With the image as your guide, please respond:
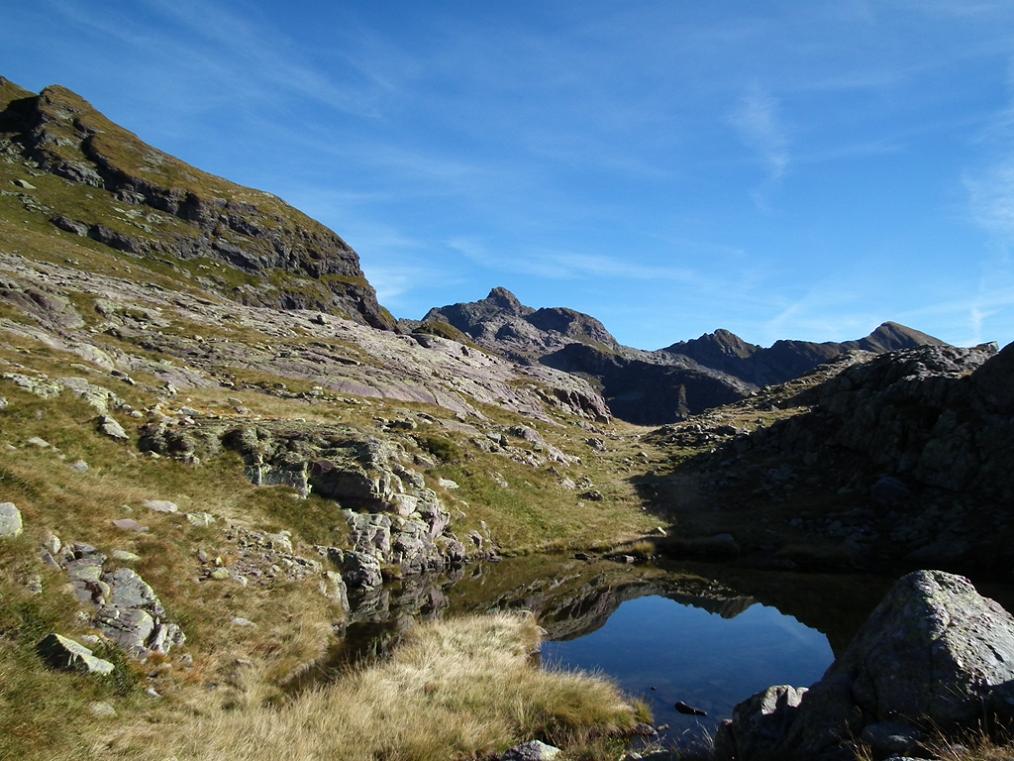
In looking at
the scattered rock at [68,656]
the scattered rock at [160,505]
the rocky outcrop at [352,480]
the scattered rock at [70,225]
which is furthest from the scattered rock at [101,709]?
the scattered rock at [70,225]

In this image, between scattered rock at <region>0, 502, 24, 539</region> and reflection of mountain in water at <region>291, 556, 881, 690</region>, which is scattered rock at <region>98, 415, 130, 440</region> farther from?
reflection of mountain in water at <region>291, 556, 881, 690</region>

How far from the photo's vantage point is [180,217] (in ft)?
438

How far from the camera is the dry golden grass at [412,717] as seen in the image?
1141 centimetres

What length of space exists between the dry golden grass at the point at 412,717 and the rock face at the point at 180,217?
121474mm

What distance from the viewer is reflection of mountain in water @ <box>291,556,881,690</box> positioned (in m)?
23.0

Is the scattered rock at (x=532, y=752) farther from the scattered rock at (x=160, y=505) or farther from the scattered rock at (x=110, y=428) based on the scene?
the scattered rock at (x=110, y=428)

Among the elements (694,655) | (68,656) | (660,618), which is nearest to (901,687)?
(694,655)

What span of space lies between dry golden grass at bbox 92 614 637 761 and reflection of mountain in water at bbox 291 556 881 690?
3.30 m

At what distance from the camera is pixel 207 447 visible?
28.9 m

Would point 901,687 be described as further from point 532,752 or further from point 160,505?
point 160,505

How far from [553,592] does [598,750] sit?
1684cm

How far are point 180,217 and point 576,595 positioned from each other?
142032mm

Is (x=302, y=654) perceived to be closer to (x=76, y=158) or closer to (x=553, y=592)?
(x=553, y=592)

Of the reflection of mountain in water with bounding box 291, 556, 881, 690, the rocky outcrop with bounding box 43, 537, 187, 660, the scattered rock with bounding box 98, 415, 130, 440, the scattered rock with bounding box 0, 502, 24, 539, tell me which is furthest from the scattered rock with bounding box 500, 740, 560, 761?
the scattered rock with bounding box 98, 415, 130, 440
